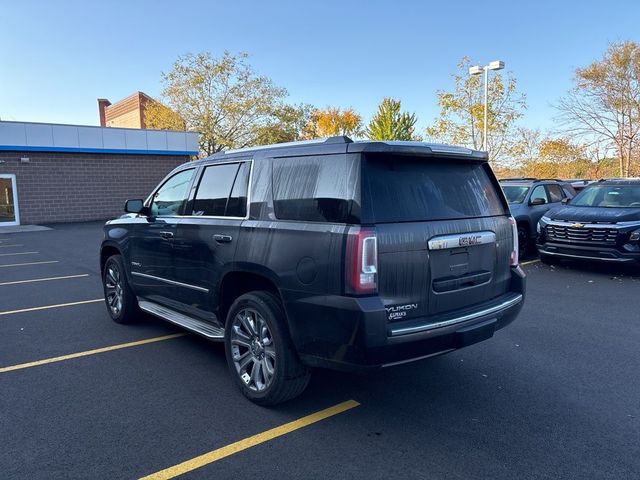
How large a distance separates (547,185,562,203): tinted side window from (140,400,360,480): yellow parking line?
10.3 meters

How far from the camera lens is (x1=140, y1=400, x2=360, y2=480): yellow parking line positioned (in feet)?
9.41

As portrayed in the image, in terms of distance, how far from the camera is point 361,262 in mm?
2963

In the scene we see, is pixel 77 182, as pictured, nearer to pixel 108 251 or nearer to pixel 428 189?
pixel 108 251

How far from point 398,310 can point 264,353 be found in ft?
3.80

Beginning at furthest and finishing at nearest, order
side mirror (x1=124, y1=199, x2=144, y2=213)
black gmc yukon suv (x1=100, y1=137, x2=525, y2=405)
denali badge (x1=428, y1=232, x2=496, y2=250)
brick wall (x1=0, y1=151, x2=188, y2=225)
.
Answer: brick wall (x1=0, y1=151, x2=188, y2=225)
side mirror (x1=124, y1=199, x2=144, y2=213)
denali badge (x1=428, y1=232, x2=496, y2=250)
black gmc yukon suv (x1=100, y1=137, x2=525, y2=405)

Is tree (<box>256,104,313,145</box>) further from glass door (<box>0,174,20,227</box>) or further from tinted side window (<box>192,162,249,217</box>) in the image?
tinted side window (<box>192,162,249,217</box>)

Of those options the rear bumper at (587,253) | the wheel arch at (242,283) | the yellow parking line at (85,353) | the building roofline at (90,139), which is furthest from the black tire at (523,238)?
the building roofline at (90,139)

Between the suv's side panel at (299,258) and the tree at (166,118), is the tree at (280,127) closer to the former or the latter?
the tree at (166,118)

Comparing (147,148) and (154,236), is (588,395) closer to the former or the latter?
(154,236)

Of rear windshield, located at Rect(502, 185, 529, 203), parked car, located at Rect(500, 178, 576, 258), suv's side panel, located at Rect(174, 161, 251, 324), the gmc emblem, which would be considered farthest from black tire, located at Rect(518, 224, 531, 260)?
suv's side panel, located at Rect(174, 161, 251, 324)

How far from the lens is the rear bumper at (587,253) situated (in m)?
8.48

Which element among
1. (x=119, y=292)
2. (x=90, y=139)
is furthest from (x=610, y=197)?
(x=90, y=139)

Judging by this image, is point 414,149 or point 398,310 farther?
point 414,149

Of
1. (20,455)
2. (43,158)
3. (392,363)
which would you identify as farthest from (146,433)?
(43,158)
